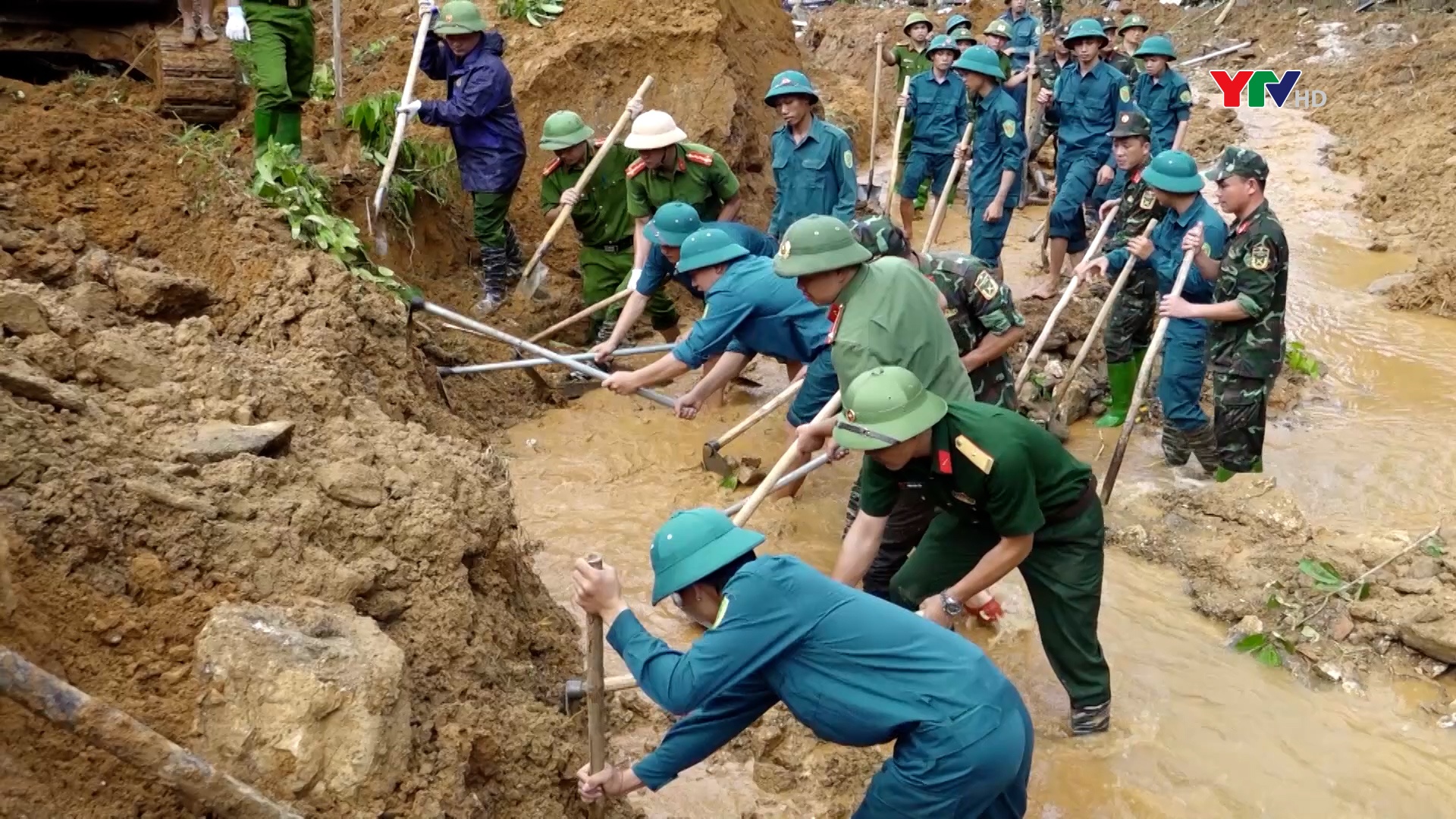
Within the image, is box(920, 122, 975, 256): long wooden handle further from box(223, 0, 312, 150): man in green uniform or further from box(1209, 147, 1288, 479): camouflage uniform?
box(223, 0, 312, 150): man in green uniform

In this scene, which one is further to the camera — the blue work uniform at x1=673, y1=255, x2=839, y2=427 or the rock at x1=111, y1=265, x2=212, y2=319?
the blue work uniform at x1=673, y1=255, x2=839, y2=427

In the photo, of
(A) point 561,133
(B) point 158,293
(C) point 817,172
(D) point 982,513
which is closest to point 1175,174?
(C) point 817,172

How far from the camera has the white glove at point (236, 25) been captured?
5832 mm

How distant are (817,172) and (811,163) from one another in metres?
0.07

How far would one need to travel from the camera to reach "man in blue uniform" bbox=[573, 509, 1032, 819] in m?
2.47

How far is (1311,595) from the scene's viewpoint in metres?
4.84

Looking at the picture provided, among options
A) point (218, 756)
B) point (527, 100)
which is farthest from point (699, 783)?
point (527, 100)

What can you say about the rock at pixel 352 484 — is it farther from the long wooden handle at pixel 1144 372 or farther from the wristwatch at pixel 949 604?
the long wooden handle at pixel 1144 372

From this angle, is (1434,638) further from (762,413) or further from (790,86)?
(790,86)

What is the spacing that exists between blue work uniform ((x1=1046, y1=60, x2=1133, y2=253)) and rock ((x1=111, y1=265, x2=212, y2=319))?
238 inches

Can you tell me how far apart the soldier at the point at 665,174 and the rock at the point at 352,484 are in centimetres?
347

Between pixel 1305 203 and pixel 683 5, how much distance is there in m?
6.83

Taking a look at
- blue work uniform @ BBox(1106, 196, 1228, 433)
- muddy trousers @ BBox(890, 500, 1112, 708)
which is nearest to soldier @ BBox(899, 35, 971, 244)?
blue work uniform @ BBox(1106, 196, 1228, 433)

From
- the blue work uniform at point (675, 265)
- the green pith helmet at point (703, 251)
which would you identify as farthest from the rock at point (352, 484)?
the blue work uniform at point (675, 265)
